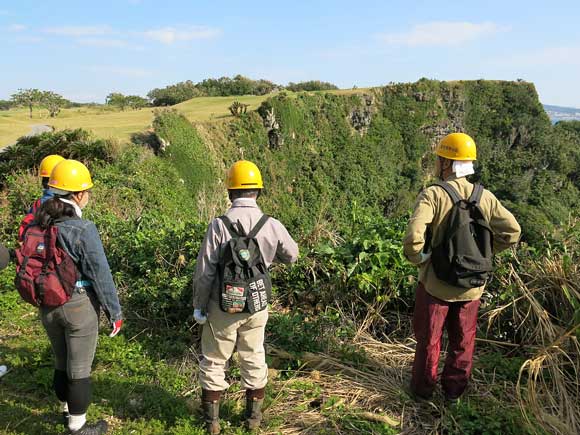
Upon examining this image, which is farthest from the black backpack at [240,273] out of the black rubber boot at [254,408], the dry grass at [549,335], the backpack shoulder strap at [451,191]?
the dry grass at [549,335]

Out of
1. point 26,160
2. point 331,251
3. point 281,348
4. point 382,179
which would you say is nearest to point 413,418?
point 281,348

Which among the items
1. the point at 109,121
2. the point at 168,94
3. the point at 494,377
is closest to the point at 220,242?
the point at 494,377

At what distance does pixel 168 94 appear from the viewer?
196 feet

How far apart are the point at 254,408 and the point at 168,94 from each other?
203 feet

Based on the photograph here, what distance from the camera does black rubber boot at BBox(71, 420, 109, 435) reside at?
2840mm

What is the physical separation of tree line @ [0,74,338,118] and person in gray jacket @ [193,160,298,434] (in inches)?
2011

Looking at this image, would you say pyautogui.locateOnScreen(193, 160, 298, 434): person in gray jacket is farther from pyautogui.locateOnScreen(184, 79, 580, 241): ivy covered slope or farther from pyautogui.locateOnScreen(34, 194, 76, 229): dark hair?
pyautogui.locateOnScreen(184, 79, 580, 241): ivy covered slope

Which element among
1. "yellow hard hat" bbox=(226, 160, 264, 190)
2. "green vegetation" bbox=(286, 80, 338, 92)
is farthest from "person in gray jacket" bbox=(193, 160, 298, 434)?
"green vegetation" bbox=(286, 80, 338, 92)

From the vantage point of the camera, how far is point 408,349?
376cm

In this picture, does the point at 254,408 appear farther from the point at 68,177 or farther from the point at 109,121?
the point at 109,121

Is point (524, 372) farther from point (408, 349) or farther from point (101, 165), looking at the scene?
point (101, 165)

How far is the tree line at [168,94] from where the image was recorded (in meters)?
47.6

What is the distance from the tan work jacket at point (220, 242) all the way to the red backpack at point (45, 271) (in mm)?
753

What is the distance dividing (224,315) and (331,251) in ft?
5.86
